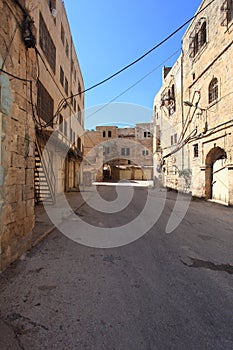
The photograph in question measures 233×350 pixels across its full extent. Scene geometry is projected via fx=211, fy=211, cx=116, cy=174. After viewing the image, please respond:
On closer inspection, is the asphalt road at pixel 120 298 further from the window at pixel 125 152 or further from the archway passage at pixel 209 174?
the window at pixel 125 152

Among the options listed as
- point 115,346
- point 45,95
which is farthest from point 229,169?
point 115,346

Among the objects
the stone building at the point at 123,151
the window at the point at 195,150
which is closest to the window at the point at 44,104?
the window at the point at 195,150

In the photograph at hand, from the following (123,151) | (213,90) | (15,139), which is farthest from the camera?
(123,151)

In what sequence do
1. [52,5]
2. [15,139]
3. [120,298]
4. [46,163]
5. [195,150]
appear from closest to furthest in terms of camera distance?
[120,298] → [15,139] → [46,163] → [52,5] → [195,150]

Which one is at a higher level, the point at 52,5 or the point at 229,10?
the point at 52,5

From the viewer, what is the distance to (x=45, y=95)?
10.9m

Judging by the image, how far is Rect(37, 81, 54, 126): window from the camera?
32.3 feet

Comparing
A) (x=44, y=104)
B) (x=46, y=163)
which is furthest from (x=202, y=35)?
(x=46, y=163)

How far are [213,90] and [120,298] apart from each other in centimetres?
1412

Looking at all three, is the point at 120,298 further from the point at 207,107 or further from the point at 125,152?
the point at 125,152

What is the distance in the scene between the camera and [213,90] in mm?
13461

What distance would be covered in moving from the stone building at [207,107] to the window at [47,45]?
29.8 ft

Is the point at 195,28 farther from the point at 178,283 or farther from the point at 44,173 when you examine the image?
the point at 178,283

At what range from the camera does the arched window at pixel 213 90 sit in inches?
514
